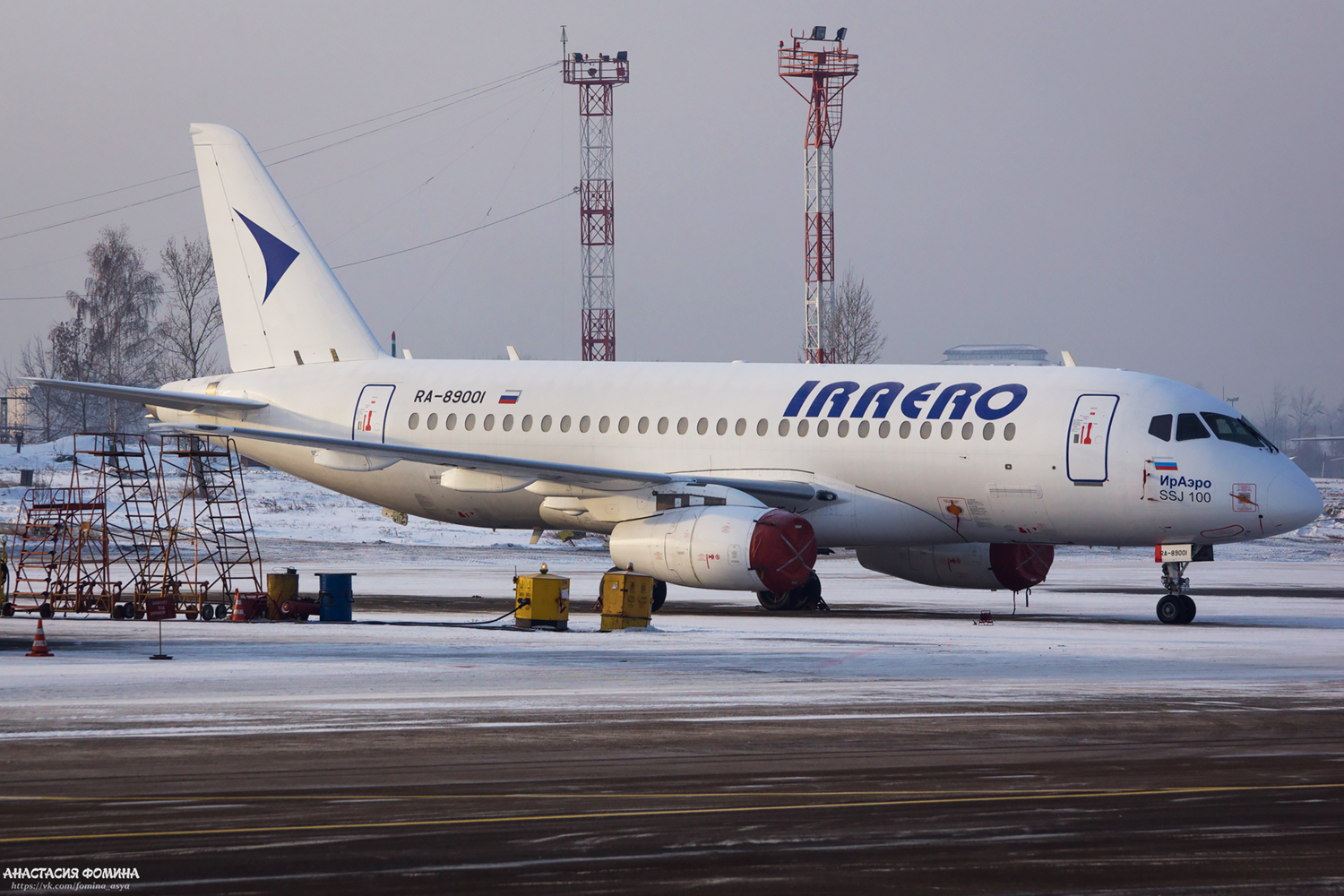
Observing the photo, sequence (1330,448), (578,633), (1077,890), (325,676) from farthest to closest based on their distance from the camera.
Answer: (1330,448) → (578,633) → (325,676) → (1077,890)

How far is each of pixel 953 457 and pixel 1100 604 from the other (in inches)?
228

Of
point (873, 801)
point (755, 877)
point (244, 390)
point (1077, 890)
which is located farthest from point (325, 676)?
point (244, 390)

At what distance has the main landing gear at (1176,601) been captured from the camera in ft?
80.0

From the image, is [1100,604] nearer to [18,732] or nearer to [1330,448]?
[18,732]

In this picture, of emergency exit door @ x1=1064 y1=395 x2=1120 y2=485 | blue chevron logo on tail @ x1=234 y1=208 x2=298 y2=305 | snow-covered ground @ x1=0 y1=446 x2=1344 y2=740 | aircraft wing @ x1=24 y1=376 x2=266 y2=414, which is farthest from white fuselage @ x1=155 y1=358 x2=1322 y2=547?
blue chevron logo on tail @ x1=234 y1=208 x2=298 y2=305

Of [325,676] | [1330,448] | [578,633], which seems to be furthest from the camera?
[1330,448]

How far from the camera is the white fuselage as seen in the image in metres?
24.3

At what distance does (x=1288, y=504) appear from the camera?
933 inches

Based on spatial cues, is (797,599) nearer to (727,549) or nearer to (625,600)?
(727,549)

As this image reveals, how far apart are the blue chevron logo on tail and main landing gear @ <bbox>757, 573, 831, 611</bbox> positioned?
13.3 metres

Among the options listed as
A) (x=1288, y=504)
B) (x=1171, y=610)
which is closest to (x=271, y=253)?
(x=1171, y=610)

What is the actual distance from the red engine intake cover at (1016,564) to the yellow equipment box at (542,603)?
9.15 metres

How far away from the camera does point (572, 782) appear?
414 inches

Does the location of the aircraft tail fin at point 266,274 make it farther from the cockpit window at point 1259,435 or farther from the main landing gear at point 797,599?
the cockpit window at point 1259,435
